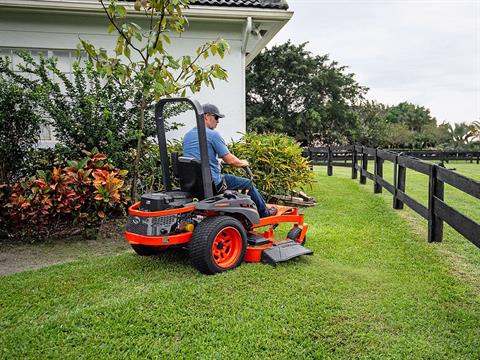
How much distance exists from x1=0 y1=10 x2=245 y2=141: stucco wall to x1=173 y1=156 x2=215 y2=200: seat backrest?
14.6 ft

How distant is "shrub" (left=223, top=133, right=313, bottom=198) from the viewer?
28.1 feet

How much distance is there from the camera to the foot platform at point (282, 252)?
16.1 ft

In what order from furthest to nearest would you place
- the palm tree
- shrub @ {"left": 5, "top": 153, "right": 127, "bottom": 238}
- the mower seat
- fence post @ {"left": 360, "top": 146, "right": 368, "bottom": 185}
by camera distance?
1. the palm tree
2. fence post @ {"left": 360, "top": 146, "right": 368, "bottom": 185}
3. shrub @ {"left": 5, "top": 153, "right": 127, "bottom": 238}
4. the mower seat

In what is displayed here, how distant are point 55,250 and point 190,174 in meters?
2.19

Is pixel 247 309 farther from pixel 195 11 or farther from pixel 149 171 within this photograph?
pixel 195 11

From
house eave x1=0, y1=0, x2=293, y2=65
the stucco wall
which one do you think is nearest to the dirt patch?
the stucco wall

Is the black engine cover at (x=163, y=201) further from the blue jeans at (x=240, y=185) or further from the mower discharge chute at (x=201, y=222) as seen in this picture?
the blue jeans at (x=240, y=185)

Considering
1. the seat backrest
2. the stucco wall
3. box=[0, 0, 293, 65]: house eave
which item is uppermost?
box=[0, 0, 293, 65]: house eave

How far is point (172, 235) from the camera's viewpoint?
459 cm

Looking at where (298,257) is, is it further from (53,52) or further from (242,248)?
(53,52)

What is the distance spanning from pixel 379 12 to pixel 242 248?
10.7 m

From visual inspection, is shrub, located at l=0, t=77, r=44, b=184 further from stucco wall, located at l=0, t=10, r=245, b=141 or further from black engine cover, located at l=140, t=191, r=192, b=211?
black engine cover, located at l=140, t=191, r=192, b=211

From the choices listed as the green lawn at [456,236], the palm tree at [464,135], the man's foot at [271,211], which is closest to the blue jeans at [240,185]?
the man's foot at [271,211]

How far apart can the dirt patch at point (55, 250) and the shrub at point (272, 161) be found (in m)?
3.02
